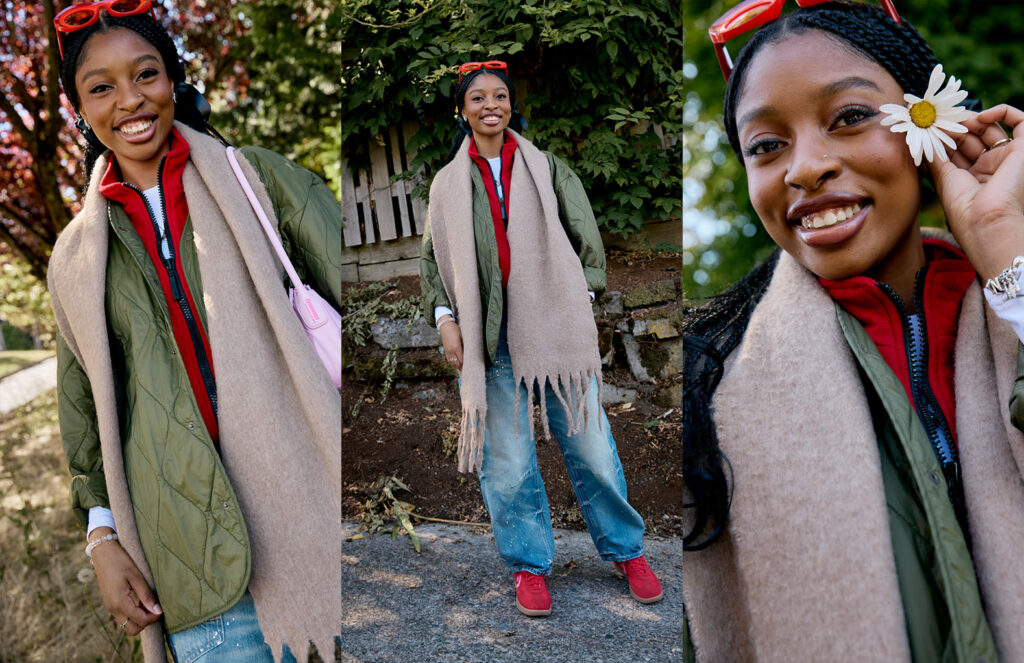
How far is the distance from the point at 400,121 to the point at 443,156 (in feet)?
0.53

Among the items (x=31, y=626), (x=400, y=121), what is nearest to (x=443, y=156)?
(x=400, y=121)

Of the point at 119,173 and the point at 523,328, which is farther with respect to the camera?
the point at 119,173

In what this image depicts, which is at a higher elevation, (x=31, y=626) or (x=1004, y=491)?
(x=1004, y=491)

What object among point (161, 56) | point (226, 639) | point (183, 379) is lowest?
point (226, 639)

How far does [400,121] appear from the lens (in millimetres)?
1963

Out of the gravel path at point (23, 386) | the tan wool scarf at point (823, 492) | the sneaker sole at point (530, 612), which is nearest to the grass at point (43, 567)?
the gravel path at point (23, 386)

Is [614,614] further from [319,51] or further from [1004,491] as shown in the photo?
[319,51]

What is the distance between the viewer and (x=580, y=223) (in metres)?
1.83

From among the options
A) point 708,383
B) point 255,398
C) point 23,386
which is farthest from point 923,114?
point 23,386

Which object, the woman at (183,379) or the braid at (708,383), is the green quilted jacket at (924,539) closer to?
the braid at (708,383)

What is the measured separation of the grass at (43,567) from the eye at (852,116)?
301 cm

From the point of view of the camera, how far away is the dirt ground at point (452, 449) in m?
1.79

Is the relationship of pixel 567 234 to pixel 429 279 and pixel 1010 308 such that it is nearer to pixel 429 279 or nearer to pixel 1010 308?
pixel 429 279

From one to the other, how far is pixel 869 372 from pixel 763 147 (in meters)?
0.52
